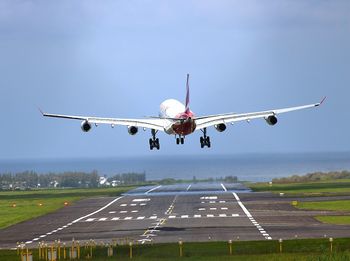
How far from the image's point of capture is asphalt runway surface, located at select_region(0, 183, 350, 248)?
2955 inches

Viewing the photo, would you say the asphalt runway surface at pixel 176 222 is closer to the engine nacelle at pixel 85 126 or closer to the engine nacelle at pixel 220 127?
the engine nacelle at pixel 220 127

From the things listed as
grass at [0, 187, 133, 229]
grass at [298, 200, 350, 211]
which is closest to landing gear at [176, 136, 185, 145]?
grass at [0, 187, 133, 229]

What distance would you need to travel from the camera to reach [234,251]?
200 feet

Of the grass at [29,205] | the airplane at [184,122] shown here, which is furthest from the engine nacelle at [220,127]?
the grass at [29,205]

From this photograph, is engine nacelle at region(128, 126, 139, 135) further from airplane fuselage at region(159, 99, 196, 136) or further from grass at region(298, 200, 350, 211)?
grass at region(298, 200, 350, 211)

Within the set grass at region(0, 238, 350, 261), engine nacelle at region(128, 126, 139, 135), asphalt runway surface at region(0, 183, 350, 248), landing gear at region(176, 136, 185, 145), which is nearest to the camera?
grass at region(0, 238, 350, 261)

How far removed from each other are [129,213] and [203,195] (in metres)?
33.6

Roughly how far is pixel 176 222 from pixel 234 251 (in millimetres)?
28420

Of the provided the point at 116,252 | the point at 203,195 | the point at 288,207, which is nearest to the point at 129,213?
the point at 288,207

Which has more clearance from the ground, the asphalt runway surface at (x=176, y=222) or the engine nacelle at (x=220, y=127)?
the engine nacelle at (x=220, y=127)

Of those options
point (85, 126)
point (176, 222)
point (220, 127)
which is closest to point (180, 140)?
point (220, 127)

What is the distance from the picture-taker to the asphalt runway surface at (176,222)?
2955 inches

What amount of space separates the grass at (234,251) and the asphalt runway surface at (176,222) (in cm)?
553

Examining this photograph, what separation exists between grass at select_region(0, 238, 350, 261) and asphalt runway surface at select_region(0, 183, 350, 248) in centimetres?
553
